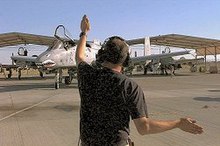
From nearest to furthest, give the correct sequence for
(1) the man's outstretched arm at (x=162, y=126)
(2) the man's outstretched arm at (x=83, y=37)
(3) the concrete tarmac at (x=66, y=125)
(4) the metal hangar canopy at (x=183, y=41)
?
(1) the man's outstretched arm at (x=162, y=126), (2) the man's outstretched arm at (x=83, y=37), (3) the concrete tarmac at (x=66, y=125), (4) the metal hangar canopy at (x=183, y=41)

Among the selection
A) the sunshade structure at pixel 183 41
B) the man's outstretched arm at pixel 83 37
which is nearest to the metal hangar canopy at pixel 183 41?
the sunshade structure at pixel 183 41

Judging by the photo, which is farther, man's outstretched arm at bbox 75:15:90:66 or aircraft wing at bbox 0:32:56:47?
aircraft wing at bbox 0:32:56:47

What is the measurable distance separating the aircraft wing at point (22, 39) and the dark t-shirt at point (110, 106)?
130 feet

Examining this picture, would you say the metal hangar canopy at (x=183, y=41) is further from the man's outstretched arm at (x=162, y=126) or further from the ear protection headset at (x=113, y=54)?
the man's outstretched arm at (x=162, y=126)

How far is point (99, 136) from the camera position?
9.75 ft

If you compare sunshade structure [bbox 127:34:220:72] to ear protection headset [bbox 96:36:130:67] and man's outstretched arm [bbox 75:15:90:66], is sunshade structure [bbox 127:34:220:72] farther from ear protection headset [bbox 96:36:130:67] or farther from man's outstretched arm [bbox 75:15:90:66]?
ear protection headset [bbox 96:36:130:67]

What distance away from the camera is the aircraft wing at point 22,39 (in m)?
44.6

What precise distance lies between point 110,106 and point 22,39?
158 feet

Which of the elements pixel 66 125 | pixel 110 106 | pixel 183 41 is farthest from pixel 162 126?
pixel 183 41

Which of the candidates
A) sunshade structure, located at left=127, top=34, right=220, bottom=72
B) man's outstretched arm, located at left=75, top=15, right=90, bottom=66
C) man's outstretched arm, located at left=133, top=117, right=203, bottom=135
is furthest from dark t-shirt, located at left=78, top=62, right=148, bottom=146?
sunshade structure, located at left=127, top=34, right=220, bottom=72

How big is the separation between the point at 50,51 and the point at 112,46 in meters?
19.9

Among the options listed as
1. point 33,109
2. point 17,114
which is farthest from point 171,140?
→ point 33,109

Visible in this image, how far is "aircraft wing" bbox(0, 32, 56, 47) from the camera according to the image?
4463 cm

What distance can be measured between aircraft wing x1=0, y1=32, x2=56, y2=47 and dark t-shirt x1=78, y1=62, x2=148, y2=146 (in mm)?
39489
